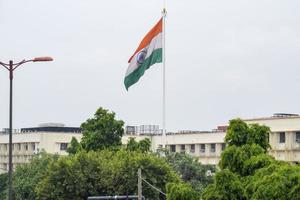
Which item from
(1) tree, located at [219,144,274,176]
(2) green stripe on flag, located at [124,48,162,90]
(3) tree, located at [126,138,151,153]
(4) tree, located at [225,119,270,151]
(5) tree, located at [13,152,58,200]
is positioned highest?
(2) green stripe on flag, located at [124,48,162,90]

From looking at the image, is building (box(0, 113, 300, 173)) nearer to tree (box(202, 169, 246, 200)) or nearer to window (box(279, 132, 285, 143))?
window (box(279, 132, 285, 143))

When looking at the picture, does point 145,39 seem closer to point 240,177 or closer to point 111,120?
point 111,120

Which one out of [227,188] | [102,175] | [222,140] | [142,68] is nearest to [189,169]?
[222,140]

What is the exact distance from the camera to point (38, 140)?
12950 centimetres

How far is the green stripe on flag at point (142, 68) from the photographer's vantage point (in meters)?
59.8

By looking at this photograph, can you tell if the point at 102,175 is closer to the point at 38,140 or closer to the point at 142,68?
the point at 142,68

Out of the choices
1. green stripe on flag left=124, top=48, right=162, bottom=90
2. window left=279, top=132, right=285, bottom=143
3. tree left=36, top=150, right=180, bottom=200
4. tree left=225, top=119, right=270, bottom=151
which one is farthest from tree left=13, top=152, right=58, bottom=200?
tree left=225, top=119, right=270, bottom=151

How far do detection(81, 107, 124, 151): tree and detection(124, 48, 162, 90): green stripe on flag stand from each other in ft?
28.9

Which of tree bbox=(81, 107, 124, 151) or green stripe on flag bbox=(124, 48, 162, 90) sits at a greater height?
green stripe on flag bbox=(124, 48, 162, 90)

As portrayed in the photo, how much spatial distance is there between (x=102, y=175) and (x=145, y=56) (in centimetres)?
915

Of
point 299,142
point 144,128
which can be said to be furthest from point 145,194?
point 144,128

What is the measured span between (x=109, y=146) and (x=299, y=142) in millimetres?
23520

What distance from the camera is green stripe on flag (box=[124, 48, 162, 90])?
196 ft

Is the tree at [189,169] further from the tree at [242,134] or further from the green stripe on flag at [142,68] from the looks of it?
the tree at [242,134]
